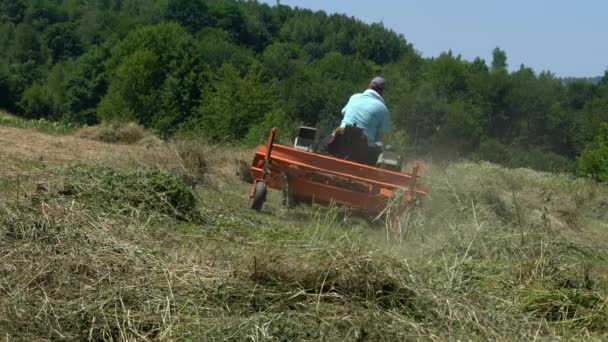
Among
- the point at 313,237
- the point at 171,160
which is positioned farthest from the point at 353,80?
the point at 313,237

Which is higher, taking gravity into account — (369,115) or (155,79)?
(369,115)

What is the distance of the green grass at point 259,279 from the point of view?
4703mm

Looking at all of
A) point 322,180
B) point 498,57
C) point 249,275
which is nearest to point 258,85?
point 322,180

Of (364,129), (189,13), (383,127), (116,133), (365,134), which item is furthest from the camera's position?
(189,13)

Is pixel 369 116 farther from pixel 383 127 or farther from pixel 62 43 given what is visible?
pixel 62 43

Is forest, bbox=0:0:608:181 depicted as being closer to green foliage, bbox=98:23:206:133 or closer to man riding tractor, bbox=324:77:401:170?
green foliage, bbox=98:23:206:133

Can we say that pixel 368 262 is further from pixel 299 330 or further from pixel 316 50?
pixel 316 50

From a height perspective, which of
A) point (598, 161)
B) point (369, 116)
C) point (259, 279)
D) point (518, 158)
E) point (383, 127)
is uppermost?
point (369, 116)

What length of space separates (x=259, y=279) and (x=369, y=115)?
5.60 meters

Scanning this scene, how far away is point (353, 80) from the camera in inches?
3691

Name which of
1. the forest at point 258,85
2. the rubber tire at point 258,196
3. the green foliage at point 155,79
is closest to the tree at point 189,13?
the forest at point 258,85

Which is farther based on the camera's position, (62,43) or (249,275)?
(62,43)

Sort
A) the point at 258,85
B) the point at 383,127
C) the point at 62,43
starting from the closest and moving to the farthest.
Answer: the point at 383,127
the point at 258,85
the point at 62,43

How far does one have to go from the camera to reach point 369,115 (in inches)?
414
